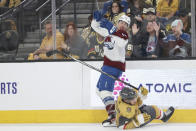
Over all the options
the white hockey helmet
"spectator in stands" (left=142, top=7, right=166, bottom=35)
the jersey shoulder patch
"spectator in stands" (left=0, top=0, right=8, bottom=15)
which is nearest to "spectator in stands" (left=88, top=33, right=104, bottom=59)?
the jersey shoulder patch

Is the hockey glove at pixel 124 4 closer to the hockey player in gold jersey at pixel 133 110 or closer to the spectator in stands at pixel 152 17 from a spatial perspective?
the spectator in stands at pixel 152 17

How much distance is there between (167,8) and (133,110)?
4.36 feet

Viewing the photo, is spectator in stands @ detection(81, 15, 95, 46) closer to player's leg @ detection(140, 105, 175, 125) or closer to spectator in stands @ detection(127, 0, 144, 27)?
spectator in stands @ detection(127, 0, 144, 27)

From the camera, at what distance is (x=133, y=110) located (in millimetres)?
6539

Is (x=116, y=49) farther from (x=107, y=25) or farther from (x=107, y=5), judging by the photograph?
(x=107, y=5)

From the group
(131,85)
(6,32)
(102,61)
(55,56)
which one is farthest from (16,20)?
(131,85)

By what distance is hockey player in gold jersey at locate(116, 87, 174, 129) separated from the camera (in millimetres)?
6516

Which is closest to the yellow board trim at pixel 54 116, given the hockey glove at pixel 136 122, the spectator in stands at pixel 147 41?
the hockey glove at pixel 136 122

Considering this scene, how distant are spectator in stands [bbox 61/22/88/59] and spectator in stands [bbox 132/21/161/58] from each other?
0.63 m

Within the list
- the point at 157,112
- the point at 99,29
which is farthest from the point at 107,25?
the point at 157,112

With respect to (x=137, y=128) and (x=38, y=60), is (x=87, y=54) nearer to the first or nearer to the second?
(x=38, y=60)

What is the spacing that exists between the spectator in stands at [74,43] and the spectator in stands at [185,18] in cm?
122

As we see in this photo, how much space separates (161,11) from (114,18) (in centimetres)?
59

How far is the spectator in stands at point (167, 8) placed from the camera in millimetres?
6801
